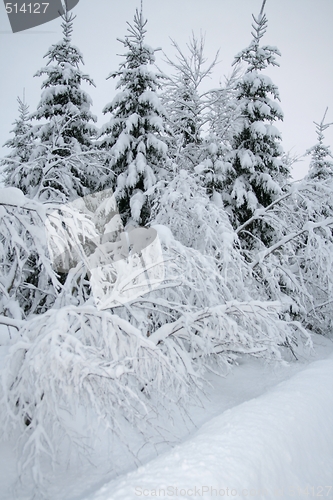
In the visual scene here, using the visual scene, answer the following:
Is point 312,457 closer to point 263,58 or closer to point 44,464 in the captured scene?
point 44,464

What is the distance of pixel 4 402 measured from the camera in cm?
357

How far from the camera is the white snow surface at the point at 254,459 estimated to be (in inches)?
120

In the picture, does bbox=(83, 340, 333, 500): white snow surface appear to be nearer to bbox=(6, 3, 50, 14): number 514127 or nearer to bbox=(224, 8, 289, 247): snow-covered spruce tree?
bbox=(6, 3, 50, 14): number 514127

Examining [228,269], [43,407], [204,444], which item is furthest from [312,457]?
[228,269]

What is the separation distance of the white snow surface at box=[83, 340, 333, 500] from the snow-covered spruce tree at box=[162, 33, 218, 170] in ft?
40.2

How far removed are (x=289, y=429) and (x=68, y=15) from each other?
1626cm

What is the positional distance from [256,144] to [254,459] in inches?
452

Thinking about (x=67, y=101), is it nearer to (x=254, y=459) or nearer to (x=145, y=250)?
(x=145, y=250)

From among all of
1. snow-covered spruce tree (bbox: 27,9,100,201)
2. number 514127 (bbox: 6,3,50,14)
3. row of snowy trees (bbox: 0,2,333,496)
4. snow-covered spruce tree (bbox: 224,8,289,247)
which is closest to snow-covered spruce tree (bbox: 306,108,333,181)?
row of snowy trees (bbox: 0,2,333,496)

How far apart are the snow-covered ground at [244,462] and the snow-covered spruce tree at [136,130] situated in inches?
289

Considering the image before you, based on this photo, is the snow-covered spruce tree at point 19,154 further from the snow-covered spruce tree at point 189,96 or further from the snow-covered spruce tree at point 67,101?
the snow-covered spruce tree at point 189,96

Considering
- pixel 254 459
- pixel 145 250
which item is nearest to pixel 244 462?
pixel 254 459

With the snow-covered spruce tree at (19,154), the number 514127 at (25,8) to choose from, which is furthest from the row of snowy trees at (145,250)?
the number 514127 at (25,8)

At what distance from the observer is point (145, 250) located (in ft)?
20.4
